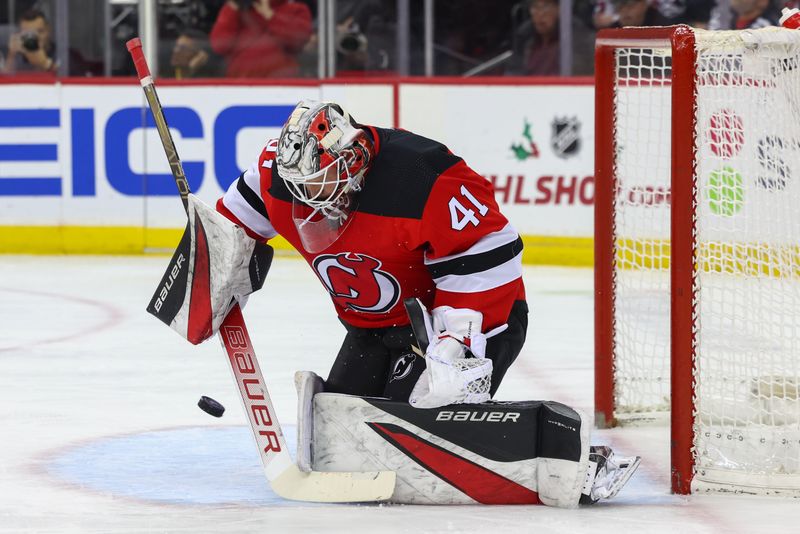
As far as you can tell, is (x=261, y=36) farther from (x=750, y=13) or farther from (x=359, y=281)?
(x=359, y=281)

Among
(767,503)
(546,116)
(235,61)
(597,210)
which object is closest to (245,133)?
(235,61)

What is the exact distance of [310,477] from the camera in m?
2.85

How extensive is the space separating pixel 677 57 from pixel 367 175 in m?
0.66

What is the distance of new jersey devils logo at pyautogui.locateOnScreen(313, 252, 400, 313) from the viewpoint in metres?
2.87

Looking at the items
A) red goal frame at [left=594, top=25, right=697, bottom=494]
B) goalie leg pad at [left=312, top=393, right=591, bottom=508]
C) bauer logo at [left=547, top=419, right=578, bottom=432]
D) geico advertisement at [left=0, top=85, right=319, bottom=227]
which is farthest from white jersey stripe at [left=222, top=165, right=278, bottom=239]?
geico advertisement at [left=0, top=85, right=319, bottom=227]

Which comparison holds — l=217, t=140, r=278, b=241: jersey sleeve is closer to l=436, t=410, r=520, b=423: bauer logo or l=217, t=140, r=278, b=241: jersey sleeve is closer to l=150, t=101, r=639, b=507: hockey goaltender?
l=150, t=101, r=639, b=507: hockey goaltender

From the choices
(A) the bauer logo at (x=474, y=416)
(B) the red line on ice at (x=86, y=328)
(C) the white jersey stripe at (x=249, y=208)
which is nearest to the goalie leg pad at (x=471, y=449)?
(A) the bauer logo at (x=474, y=416)

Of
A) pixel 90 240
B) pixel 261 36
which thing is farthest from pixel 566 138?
pixel 90 240

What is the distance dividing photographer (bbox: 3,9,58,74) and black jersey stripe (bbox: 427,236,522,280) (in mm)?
5170

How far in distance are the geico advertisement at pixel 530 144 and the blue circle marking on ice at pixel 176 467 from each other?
365cm

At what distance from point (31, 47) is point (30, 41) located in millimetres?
38

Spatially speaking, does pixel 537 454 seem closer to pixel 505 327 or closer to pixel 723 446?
pixel 505 327

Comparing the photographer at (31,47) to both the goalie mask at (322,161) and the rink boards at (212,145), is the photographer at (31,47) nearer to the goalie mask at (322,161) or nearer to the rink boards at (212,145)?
the rink boards at (212,145)

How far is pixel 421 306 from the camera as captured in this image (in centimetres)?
278
